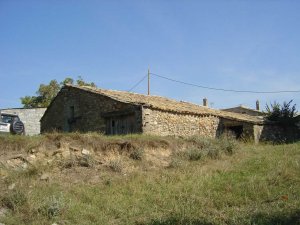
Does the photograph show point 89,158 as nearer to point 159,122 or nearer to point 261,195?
point 261,195

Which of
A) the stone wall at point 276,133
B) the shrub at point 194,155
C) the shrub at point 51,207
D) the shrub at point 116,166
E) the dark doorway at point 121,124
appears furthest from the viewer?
the stone wall at point 276,133

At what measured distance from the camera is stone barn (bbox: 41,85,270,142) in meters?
19.1

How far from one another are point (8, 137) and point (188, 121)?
10.9 m

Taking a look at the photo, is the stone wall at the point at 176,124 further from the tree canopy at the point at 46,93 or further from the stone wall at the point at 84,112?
the tree canopy at the point at 46,93

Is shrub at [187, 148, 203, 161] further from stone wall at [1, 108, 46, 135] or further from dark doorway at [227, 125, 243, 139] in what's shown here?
stone wall at [1, 108, 46, 135]

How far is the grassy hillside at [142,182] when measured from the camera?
8.66m

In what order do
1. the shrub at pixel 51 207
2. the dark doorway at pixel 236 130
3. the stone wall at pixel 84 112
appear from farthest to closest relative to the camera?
the dark doorway at pixel 236 130, the stone wall at pixel 84 112, the shrub at pixel 51 207

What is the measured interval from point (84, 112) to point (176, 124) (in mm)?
5272

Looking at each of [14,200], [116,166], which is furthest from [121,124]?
[14,200]

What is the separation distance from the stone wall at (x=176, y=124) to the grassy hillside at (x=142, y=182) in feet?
11.1

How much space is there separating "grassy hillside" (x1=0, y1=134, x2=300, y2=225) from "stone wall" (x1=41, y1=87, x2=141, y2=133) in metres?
4.82

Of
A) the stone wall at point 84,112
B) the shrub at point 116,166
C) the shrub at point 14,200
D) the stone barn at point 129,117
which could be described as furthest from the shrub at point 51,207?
the stone wall at point 84,112

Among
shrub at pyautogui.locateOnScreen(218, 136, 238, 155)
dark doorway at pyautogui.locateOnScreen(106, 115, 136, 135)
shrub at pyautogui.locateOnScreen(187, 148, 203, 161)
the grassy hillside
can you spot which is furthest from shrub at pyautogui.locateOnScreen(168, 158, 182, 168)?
dark doorway at pyautogui.locateOnScreen(106, 115, 136, 135)

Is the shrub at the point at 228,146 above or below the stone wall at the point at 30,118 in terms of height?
below
